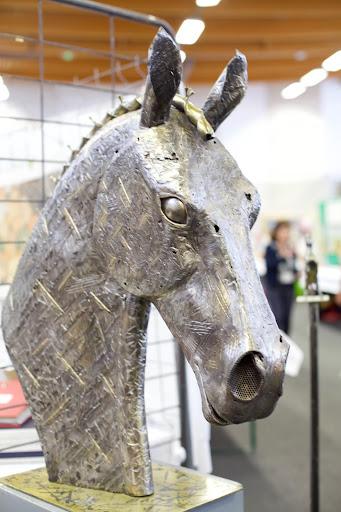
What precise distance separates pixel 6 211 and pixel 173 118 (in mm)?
845

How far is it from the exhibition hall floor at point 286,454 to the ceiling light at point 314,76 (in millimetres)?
3268

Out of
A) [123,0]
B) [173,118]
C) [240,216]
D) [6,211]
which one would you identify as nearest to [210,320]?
[240,216]

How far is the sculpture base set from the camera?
83 centimetres

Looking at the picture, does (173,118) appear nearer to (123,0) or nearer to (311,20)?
(123,0)

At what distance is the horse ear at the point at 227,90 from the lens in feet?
2.61

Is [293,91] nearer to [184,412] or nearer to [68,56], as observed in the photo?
[68,56]

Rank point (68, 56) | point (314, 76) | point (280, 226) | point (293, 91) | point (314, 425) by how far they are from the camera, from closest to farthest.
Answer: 1. point (314, 425)
2. point (280, 226)
3. point (68, 56)
4. point (314, 76)
5. point (293, 91)

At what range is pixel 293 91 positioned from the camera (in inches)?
266

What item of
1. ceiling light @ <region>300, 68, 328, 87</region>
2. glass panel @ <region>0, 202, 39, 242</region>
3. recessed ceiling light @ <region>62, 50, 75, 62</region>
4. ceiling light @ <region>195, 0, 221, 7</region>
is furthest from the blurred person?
glass panel @ <region>0, 202, 39, 242</region>

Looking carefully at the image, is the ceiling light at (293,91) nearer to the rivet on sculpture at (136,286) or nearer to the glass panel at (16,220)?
the glass panel at (16,220)

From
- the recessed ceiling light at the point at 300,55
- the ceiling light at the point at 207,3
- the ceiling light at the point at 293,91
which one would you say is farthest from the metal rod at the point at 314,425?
the ceiling light at the point at 293,91

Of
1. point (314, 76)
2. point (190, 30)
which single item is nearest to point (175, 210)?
point (190, 30)

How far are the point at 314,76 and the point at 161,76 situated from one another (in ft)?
18.4

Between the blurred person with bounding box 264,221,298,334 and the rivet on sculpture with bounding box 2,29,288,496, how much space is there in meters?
3.24
